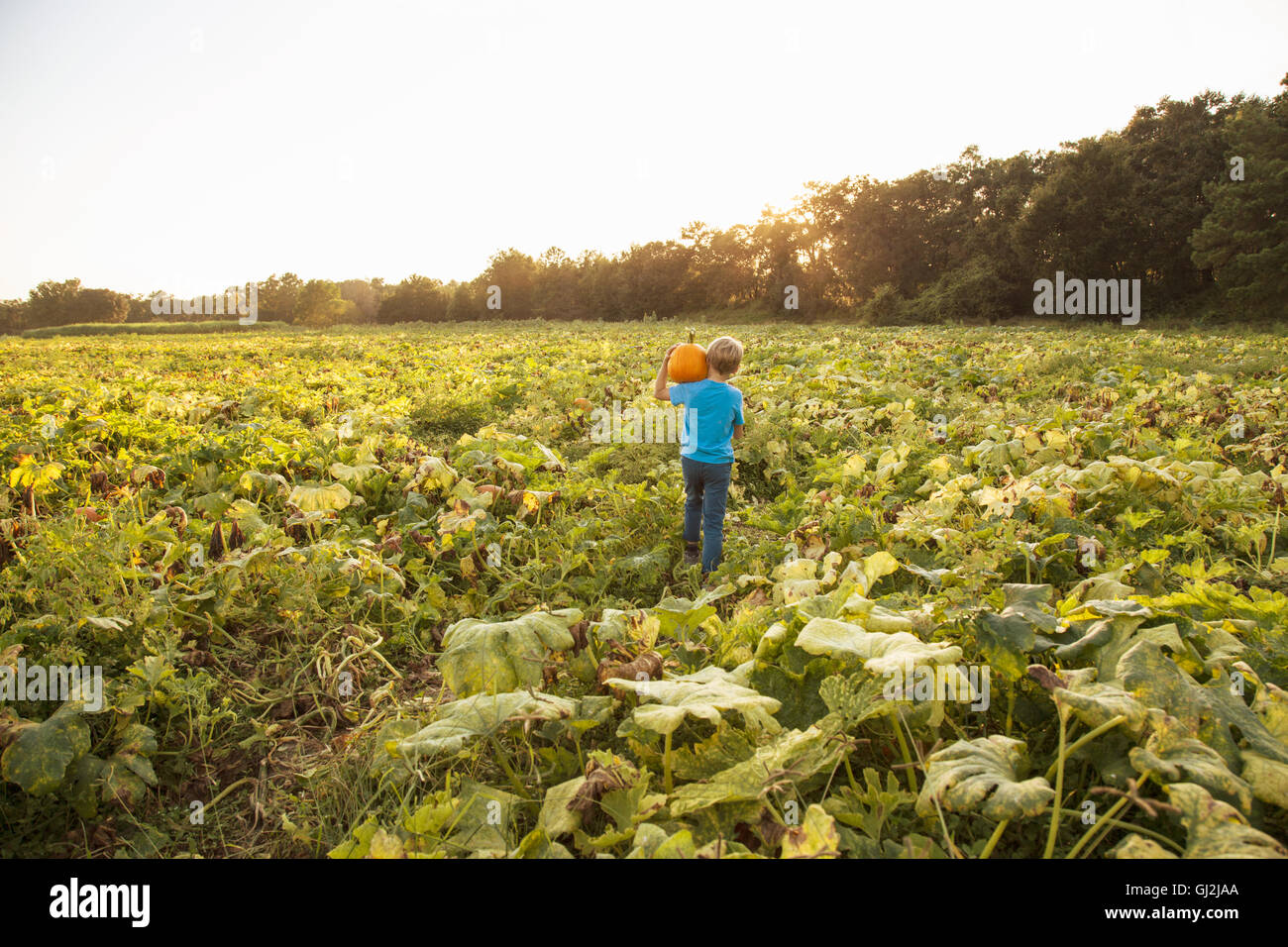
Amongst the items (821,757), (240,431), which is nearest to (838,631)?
(821,757)

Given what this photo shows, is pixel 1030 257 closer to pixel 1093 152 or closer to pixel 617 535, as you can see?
pixel 1093 152

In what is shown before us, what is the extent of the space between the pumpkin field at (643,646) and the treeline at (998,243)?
68.9 ft

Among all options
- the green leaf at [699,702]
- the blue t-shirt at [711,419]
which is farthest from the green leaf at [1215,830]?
the blue t-shirt at [711,419]

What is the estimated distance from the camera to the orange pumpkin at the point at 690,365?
16.3 feet

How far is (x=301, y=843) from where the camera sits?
8.21ft

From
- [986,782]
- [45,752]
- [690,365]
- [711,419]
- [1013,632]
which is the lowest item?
[45,752]

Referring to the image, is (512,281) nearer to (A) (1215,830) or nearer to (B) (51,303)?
(B) (51,303)

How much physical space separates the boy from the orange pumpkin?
10 centimetres

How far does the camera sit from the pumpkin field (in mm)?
1956

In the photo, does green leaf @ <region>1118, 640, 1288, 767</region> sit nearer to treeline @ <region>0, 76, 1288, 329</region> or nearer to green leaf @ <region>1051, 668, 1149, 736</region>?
green leaf @ <region>1051, 668, 1149, 736</region>

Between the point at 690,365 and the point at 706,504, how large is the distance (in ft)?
3.44

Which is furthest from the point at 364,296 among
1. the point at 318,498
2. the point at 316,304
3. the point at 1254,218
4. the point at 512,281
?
the point at 318,498

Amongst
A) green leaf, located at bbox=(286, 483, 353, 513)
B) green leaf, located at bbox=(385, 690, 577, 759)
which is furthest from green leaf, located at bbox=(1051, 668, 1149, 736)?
green leaf, located at bbox=(286, 483, 353, 513)

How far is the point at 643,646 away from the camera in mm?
2869
